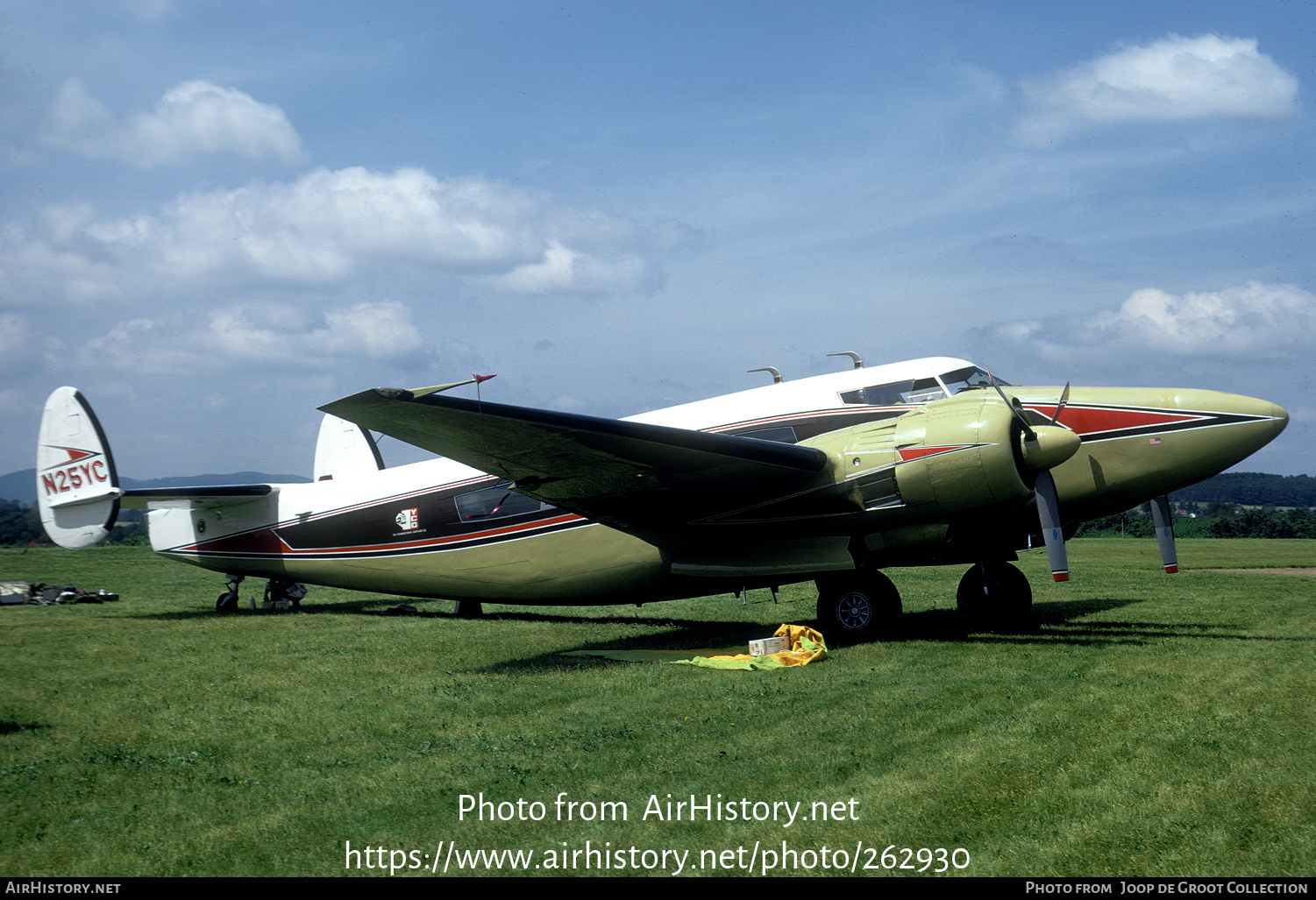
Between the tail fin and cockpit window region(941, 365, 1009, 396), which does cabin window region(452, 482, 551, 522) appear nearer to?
cockpit window region(941, 365, 1009, 396)

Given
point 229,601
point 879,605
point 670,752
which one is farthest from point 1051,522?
point 229,601

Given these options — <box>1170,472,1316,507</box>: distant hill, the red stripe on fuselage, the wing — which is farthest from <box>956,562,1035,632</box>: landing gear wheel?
<box>1170,472,1316,507</box>: distant hill

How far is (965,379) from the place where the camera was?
1208cm

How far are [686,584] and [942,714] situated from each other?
18.8ft

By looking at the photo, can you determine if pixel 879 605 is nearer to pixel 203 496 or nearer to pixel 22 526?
pixel 203 496

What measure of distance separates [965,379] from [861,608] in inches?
135

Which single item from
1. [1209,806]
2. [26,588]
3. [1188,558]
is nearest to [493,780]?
[1209,806]

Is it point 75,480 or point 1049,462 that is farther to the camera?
point 75,480

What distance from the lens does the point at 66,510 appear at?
15906 millimetres

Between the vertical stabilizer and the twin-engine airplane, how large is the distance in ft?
11.4

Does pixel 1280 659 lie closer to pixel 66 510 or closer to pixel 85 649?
pixel 85 649

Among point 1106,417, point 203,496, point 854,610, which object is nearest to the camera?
point 1106,417

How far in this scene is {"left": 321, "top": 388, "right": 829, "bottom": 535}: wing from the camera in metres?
9.26
